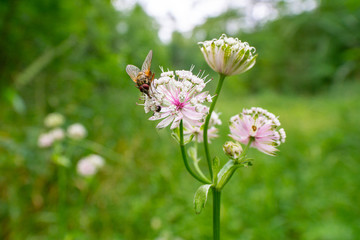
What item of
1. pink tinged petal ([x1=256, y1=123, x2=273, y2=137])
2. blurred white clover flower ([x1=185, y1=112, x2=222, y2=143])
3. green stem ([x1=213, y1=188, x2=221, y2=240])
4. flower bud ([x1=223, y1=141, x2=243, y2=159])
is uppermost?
blurred white clover flower ([x1=185, y1=112, x2=222, y2=143])

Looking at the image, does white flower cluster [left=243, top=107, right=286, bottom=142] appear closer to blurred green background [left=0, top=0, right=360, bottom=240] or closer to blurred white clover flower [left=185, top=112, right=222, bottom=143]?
blurred white clover flower [left=185, top=112, right=222, bottom=143]

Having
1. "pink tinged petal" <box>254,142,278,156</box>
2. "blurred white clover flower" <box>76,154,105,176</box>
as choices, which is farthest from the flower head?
"blurred white clover flower" <box>76,154,105,176</box>

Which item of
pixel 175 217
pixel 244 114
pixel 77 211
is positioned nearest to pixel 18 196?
pixel 77 211

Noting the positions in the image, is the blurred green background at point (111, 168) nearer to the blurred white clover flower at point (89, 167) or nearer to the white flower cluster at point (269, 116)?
the blurred white clover flower at point (89, 167)

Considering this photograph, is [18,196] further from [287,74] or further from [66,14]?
[287,74]

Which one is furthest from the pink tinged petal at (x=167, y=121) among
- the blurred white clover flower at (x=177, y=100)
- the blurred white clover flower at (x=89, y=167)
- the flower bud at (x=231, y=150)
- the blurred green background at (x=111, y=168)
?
the blurred white clover flower at (x=89, y=167)

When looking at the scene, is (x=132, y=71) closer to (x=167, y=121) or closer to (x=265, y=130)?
(x=167, y=121)

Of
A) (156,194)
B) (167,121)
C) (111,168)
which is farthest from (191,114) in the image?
(111,168)
